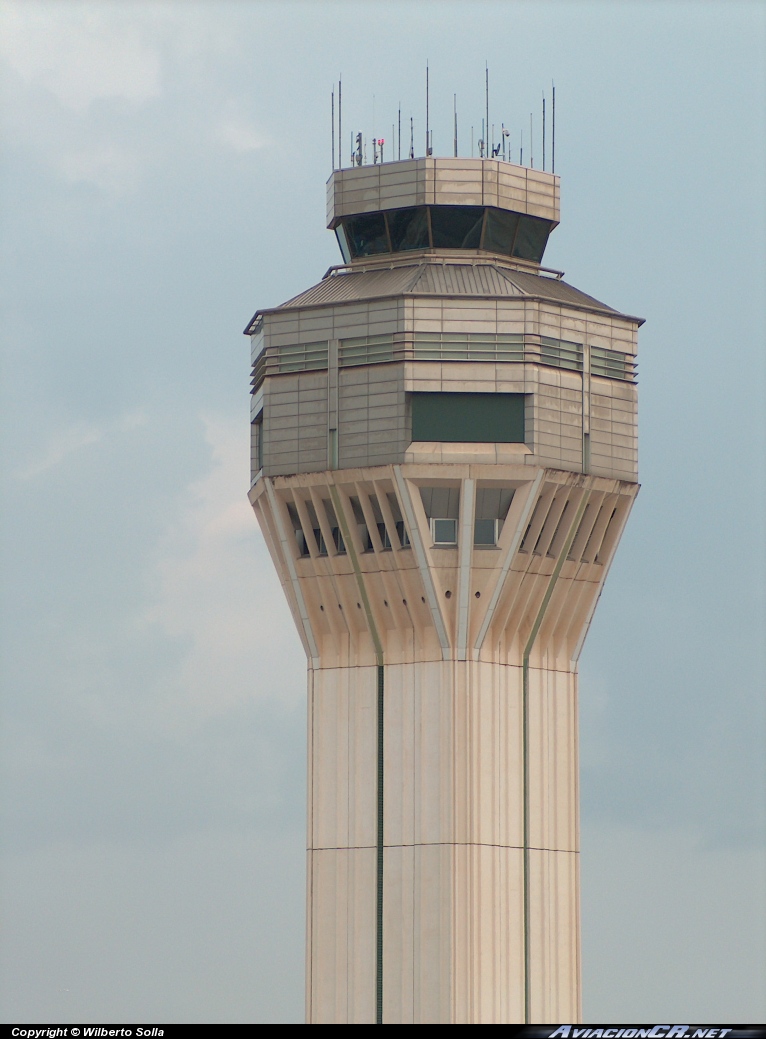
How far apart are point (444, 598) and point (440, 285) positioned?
9524mm

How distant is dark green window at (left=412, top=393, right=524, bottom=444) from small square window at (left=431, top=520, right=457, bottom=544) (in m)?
2.42

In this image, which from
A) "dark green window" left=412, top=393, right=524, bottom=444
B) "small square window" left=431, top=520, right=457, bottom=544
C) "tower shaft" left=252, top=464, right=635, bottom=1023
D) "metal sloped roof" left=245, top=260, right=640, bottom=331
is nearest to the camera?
"tower shaft" left=252, top=464, right=635, bottom=1023

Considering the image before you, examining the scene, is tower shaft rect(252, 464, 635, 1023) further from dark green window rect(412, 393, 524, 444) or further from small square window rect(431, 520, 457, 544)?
dark green window rect(412, 393, 524, 444)

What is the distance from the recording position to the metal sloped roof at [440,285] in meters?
78.6

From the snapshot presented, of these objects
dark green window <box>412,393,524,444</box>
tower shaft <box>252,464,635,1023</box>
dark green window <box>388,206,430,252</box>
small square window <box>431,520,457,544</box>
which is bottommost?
tower shaft <box>252,464,635,1023</box>

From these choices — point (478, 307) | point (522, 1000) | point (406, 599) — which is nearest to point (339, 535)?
point (406, 599)

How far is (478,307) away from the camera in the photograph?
3056 inches

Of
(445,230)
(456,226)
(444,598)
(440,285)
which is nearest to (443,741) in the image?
(444,598)

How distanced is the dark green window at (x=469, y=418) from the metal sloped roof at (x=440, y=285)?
3.12 m

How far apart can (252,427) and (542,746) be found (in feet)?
44.1

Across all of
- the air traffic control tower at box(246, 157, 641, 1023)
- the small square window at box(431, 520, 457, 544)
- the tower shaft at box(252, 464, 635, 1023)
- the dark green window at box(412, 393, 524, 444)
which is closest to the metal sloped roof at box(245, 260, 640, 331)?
the air traffic control tower at box(246, 157, 641, 1023)

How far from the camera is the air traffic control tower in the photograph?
251ft

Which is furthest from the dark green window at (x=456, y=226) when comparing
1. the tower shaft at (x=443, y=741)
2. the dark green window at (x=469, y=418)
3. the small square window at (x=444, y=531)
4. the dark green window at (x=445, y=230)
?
the small square window at (x=444, y=531)

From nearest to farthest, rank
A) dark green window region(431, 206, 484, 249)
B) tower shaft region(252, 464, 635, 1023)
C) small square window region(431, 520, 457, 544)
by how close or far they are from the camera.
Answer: tower shaft region(252, 464, 635, 1023) < small square window region(431, 520, 457, 544) < dark green window region(431, 206, 484, 249)
